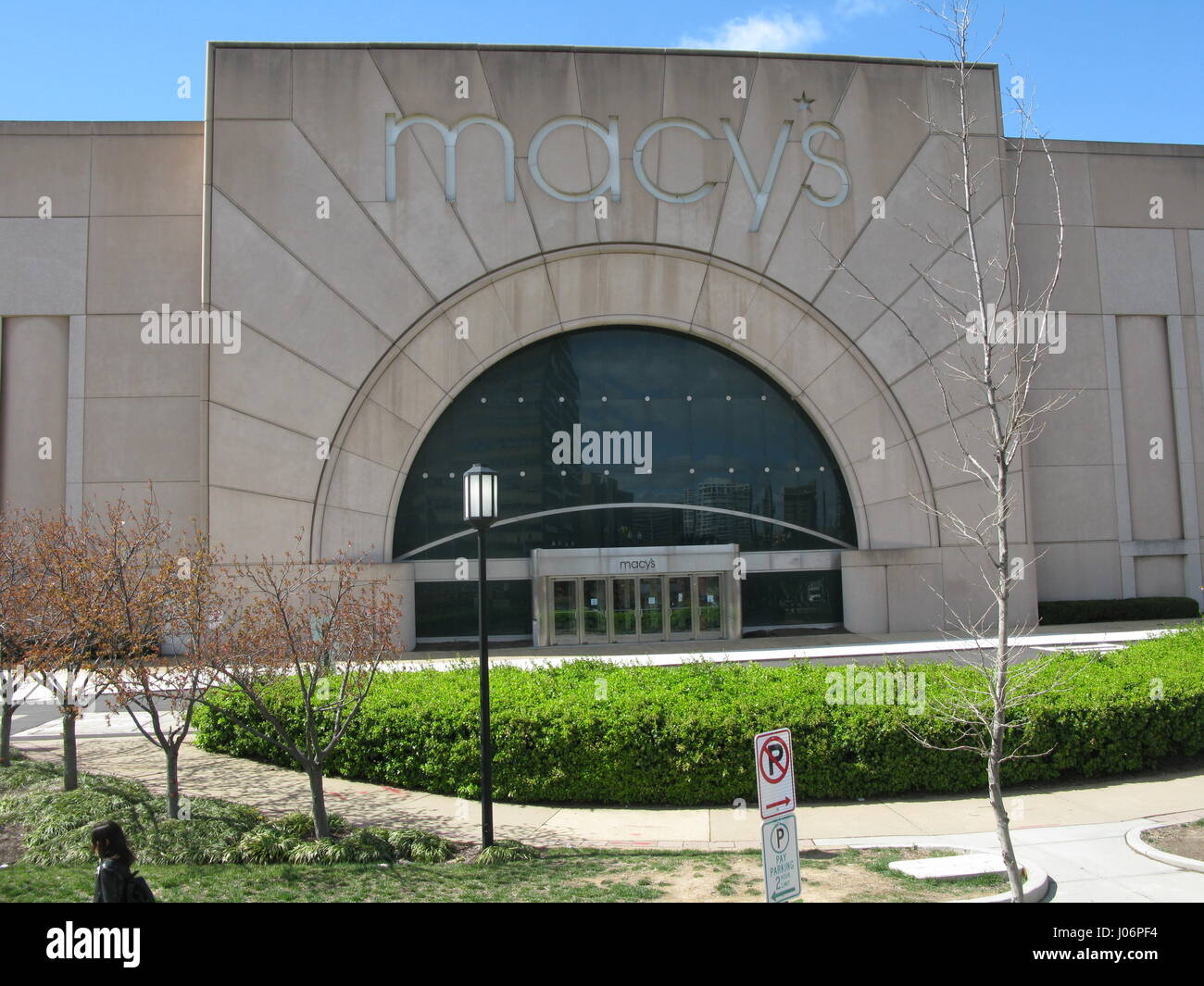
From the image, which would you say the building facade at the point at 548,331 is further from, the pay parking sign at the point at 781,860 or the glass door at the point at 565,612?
the pay parking sign at the point at 781,860

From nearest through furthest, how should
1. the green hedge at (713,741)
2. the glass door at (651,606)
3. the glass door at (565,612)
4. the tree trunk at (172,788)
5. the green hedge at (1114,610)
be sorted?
the tree trunk at (172,788) < the green hedge at (713,741) < the glass door at (565,612) < the glass door at (651,606) < the green hedge at (1114,610)

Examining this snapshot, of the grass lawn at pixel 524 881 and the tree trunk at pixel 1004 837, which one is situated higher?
the tree trunk at pixel 1004 837

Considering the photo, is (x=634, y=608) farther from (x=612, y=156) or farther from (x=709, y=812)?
(x=709, y=812)

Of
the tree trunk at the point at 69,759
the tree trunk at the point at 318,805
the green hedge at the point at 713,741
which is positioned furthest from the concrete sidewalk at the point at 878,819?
the tree trunk at the point at 69,759

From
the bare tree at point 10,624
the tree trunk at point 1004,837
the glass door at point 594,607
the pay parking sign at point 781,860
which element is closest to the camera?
the pay parking sign at point 781,860

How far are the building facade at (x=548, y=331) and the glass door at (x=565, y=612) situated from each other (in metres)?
0.08

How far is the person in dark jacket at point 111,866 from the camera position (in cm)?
514

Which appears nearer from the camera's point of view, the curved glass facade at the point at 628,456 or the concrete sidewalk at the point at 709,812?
the concrete sidewalk at the point at 709,812

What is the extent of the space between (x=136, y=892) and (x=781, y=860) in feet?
13.4

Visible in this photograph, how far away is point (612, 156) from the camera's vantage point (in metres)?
23.0

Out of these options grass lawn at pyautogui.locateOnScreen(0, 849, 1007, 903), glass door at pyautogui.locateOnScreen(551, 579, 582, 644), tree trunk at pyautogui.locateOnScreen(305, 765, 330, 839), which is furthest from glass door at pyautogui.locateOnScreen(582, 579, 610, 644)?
grass lawn at pyautogui.locateOnScreen(0, 849, 1007, 903)

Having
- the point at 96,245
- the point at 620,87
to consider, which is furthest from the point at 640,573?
the point at 96,245

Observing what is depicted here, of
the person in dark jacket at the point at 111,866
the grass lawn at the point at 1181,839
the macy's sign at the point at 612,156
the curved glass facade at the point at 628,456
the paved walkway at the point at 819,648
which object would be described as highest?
the macy's sign at the point at 612,156

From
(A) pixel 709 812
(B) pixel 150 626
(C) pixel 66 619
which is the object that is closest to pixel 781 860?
(A) pixel 709 812
